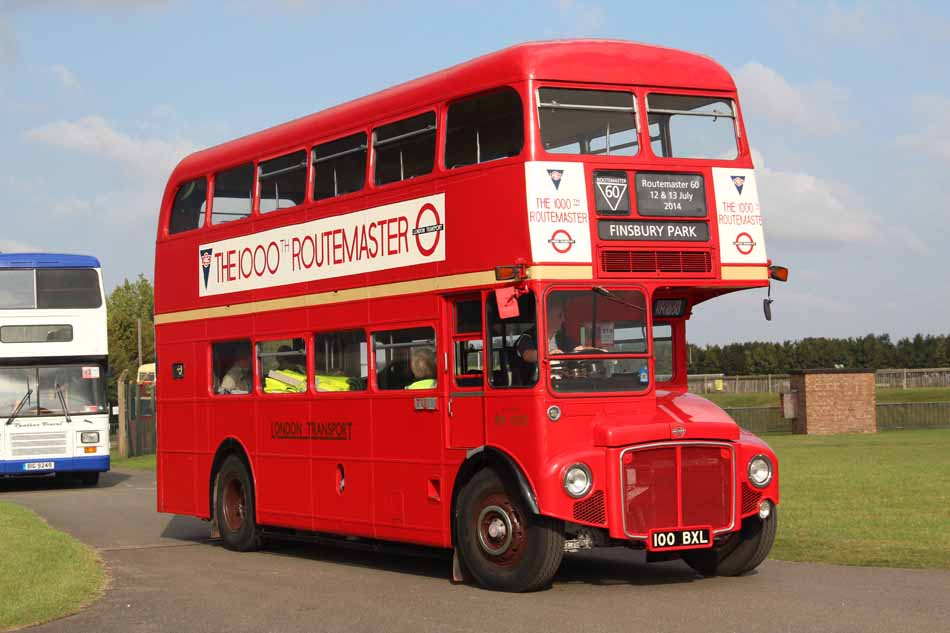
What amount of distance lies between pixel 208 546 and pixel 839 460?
16295mm

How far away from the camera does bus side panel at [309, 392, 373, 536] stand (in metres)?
14.9

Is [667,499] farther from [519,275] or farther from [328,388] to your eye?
[328,388]

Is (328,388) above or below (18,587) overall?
above

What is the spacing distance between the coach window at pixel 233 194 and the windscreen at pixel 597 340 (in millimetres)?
5906

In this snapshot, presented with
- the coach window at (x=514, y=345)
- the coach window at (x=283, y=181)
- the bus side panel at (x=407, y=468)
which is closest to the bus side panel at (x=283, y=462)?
the bus side panel at (x=407, y=468)

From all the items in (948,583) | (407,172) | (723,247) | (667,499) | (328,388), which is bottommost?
(948,583)

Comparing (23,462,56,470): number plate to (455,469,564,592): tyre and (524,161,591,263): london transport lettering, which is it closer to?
(455,469,564,592): tyre

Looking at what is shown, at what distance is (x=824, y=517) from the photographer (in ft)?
61.1

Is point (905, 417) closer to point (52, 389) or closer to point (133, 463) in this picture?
point (133, 463)

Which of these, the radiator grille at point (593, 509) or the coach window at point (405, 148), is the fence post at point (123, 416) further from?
the radiator grille at point (593, 509)

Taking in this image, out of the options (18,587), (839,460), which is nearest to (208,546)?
(18,587)

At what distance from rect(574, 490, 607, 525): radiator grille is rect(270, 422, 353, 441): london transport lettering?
12.6 feet

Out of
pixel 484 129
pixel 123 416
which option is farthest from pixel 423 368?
pixel 123 416

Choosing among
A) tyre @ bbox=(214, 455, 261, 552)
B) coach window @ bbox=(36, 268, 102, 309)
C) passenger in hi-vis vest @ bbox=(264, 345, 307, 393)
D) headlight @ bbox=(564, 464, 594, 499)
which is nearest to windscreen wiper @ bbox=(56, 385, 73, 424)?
coach window @ bbox=(36, 268, 102, 309)
